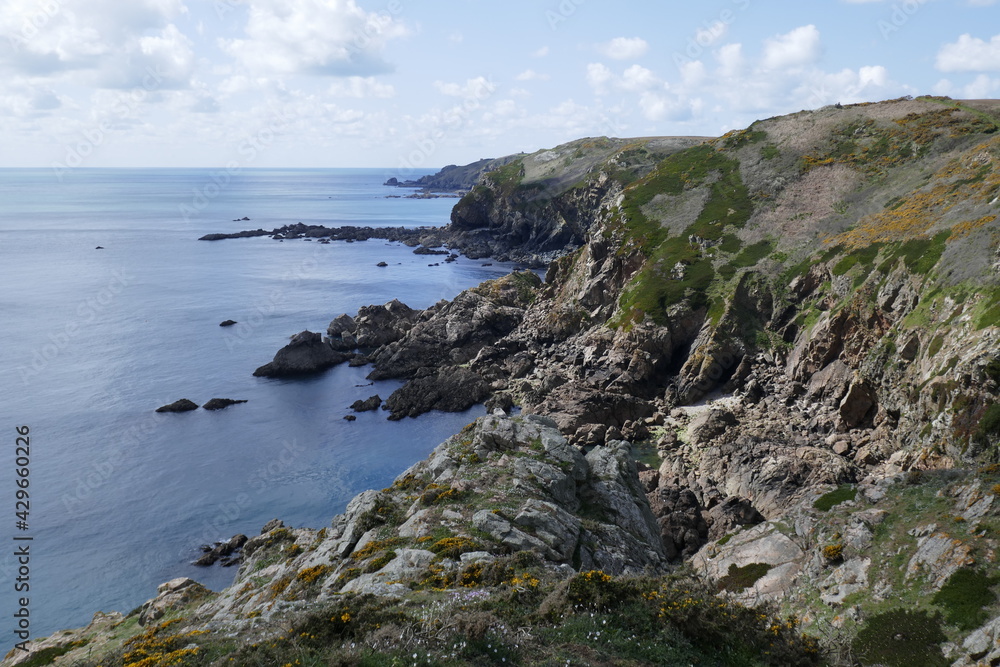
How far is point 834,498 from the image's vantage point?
32.9 meters

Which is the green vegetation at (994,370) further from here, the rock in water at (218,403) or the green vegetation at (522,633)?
the rock in water at (218,403)

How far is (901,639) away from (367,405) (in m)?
62.6

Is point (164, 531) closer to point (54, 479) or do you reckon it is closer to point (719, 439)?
point (54, 479)

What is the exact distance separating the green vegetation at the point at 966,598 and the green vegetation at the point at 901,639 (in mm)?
630

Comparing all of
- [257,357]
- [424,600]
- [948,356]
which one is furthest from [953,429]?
[257,357]

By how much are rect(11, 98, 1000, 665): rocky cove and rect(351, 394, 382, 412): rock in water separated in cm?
415

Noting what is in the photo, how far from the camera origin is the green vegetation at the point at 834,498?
32.4 meters

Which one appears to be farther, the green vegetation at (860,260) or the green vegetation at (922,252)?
the green vegetation at (860,260)

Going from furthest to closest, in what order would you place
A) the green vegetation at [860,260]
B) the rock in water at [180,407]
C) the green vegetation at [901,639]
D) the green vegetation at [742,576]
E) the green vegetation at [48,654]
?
the rock in water at [180,407] < the green vegetation at [860,260] < the green vegetation at [742,576] < the green vegetation at [48,654] < the green vegetation at [901,639]

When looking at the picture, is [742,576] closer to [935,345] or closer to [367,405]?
[935,345]

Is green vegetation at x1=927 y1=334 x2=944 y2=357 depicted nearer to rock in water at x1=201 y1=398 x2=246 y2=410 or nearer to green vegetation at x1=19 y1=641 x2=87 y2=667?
green vegetation at x1=19 y1=641 x2=87 y2=667

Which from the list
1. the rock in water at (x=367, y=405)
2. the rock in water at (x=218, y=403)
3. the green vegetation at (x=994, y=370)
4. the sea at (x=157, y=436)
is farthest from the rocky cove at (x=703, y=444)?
the rock in water at (x=218, y=403)

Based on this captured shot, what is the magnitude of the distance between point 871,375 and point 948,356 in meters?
7.29

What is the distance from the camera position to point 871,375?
160ft
